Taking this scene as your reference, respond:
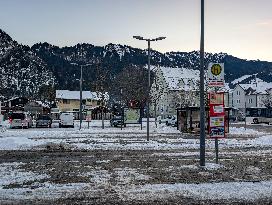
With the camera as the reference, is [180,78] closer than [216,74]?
No

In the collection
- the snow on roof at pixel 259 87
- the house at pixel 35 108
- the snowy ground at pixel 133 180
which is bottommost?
the snowy ground at pixel 133 180

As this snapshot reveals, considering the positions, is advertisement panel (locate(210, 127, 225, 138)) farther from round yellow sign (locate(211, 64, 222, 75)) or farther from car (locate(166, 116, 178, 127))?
car (locate(166, 116, 178, 127))

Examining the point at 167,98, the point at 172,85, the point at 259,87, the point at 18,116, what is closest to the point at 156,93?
the point at 172,85

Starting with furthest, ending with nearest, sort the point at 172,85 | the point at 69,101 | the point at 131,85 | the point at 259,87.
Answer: the point at 259,87, the point at 69,101, the point at 172,85, the point at 131,85

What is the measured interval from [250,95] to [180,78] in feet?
94.4

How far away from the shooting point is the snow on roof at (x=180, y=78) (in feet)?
372

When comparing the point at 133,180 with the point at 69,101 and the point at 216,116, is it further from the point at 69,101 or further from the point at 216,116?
the point at 69,101

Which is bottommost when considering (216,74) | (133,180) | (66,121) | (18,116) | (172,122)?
(133,180)

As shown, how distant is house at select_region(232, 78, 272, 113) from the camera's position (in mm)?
130700

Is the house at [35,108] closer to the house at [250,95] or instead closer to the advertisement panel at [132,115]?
the advertisement panel at [132,115]

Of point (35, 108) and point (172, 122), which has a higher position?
point (35, 108)

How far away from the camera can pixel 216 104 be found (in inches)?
688

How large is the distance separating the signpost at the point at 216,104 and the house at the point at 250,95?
113527 mm

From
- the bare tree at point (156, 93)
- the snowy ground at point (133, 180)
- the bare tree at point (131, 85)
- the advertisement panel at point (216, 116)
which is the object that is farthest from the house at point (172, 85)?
the advertisement panel at point (216, 116)
